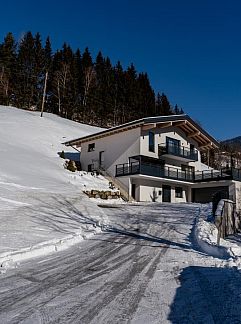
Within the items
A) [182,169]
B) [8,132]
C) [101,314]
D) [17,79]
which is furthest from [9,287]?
[17,79]

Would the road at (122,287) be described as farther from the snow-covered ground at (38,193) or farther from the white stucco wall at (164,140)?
the white stucco wall at (164,140)

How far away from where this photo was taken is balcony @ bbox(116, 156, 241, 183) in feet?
90.9

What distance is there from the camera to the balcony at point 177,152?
102ft

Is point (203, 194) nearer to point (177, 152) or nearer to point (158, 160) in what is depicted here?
point (177, 152)

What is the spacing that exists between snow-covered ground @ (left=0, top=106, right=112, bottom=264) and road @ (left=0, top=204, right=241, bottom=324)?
130cm

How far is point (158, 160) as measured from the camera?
30422 millimetres

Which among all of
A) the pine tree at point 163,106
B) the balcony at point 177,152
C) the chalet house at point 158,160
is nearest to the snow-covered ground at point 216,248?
the chalet house at point 158,160

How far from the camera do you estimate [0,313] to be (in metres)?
4.13

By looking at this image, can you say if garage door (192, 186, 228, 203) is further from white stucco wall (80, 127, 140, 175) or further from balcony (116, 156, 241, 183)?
white stucco wall (80, 127, 140, 175)

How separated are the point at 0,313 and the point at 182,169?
3040 centimetres

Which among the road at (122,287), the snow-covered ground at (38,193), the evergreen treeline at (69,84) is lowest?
the road at (122,287)

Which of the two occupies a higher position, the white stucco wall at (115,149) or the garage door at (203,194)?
the white stucco wall at (115,149)

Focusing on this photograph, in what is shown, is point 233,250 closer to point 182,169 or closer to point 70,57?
point 182,169

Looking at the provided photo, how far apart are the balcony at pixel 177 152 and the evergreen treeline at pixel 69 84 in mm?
28701
